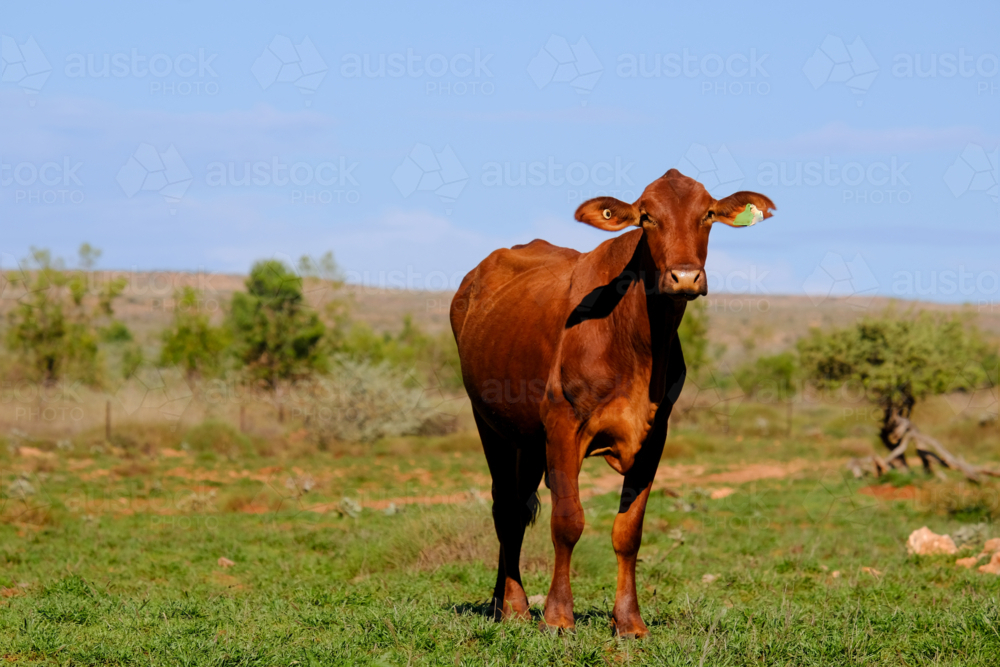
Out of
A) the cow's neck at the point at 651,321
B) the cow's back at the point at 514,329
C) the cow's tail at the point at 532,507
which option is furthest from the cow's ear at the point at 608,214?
the cow's tail at the point at 532,507

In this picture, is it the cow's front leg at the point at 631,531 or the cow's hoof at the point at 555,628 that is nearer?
the cow's hoof at the point at 555,628

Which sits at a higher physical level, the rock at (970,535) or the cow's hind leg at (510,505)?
the cow's hind leg at (510,505)

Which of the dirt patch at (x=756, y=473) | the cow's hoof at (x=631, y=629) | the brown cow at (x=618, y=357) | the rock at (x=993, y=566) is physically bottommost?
the dirt patch at (x=756, y=473)

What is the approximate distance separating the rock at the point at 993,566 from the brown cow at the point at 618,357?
17.5ft

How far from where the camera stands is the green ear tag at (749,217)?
238 inches

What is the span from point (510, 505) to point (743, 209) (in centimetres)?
286

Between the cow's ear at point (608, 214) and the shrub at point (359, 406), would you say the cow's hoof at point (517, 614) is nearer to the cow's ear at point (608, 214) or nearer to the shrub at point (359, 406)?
the cow's ear at point (608, 214)

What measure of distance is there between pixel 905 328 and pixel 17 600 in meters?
20.9

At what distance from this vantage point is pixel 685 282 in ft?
17.8

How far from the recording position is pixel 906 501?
16.8 m

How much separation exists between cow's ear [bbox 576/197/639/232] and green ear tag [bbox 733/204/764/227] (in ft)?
1.97

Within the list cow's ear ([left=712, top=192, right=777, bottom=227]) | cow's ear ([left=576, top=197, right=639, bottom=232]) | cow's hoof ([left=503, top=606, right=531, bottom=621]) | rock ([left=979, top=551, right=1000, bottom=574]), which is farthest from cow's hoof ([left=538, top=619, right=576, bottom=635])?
rock ([left=979, top=551, right=1000, bottom=574])

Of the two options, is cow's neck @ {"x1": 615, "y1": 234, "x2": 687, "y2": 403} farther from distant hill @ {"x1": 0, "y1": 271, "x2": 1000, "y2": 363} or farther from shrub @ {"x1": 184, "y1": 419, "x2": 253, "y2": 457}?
distant hill @ {"x1": 0, "y1": 271, "x2": 1000, "y2": 363}

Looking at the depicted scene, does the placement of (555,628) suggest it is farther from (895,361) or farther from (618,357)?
(895,361)
